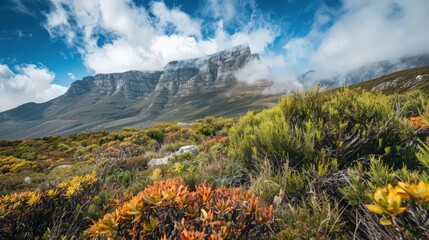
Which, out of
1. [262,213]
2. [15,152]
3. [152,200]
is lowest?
[15,152]

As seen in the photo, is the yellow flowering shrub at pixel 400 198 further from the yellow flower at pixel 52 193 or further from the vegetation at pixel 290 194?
the yellow flower at pixel 52 193

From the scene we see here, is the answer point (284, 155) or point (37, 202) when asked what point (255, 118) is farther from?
point (37, 202)

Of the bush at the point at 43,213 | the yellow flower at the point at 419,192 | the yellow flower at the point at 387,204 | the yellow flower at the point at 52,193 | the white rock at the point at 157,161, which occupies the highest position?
the yellow flower at the point at 419,192

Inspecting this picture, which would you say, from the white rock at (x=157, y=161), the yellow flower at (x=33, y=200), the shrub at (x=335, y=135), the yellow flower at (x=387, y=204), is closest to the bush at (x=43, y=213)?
the yellow flower at (x=33, y=200)

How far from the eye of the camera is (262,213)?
1.70 m

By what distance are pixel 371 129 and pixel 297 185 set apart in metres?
1.37

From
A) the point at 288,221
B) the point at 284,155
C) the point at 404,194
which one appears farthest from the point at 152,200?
the point at 284,155

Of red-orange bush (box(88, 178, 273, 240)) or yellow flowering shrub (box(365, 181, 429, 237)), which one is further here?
red-orange bush (box(88, 178, 273, 240))

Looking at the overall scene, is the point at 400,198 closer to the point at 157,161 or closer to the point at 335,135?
the point at 335,135

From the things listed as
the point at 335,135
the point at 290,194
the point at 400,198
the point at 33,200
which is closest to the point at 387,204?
the point at 400,198

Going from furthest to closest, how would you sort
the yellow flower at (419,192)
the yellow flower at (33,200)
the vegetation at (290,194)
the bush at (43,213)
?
the yellow flower at (33,200), the bush at (43,213), the vegetation at (290,194), the yellow flower at (419,192)

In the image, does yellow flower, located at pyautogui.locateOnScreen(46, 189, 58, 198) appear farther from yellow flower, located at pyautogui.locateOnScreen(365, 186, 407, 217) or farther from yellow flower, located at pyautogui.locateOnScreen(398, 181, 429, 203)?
yellow flower, located at pyautogui.locateOnScreen(398, 181, 429, 203)

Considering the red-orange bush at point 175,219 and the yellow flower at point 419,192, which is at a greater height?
the yellow flower at point 419,192

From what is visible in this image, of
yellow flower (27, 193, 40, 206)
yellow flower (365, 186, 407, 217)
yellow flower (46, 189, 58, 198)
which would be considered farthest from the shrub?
yellow flower (27, 193, 40, 206)
